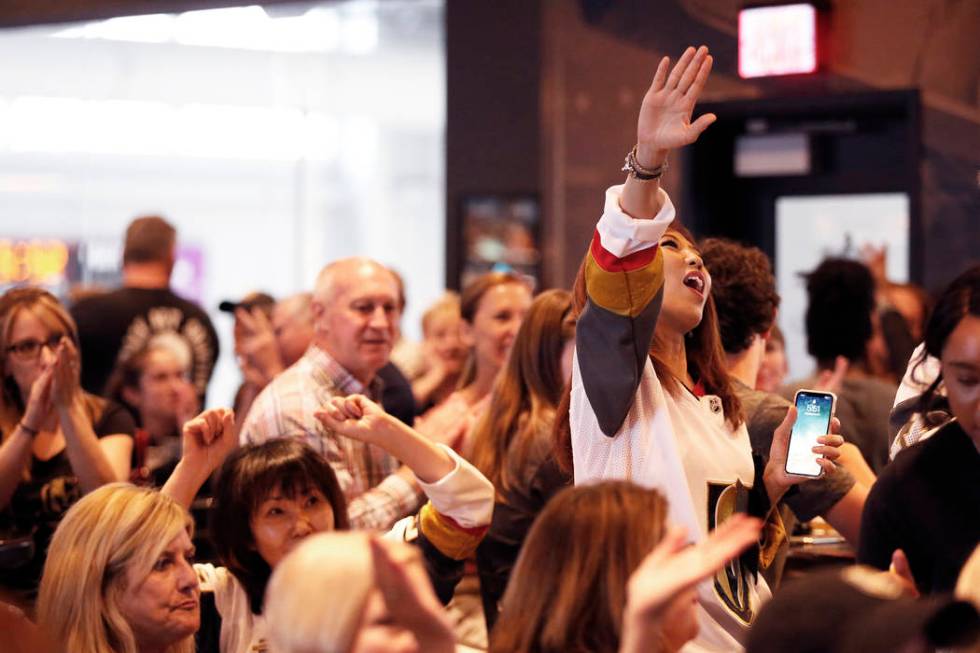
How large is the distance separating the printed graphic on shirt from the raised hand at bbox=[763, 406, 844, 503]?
109 millimetres

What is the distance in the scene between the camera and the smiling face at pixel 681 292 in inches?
109

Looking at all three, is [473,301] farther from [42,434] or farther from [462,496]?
→ [462,496]

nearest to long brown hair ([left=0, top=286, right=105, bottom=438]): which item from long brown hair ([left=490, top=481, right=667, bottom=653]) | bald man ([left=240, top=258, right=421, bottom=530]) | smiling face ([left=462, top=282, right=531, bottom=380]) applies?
bald man ([left=240, top=258, right=421, bottom=530])

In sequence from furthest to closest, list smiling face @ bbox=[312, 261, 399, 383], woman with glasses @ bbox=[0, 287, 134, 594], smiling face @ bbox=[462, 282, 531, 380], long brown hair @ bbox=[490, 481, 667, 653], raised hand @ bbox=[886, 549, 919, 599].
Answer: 1. smiling face @ bbox=[462, 282, 531, 380]
2. smiling face @ bbox=[312, 261, 399, 383]
3. woman with glasses @ bbox=[0, 287, 134, 594]
4. raised hand @ bbox=[886, 549, 919, 599]
5. long brown hair @ bbox=[490, 481, 667, 653]

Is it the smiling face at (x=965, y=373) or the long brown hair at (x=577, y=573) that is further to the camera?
the smiling face at (x=965, y=373)

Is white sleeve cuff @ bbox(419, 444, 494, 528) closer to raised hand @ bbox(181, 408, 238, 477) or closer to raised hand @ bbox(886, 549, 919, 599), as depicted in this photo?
raised hand @ bbox(181, 408, 238, 477)

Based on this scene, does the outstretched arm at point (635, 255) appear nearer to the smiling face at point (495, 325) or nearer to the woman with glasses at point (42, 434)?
the woman with glasses at point (42, 434)

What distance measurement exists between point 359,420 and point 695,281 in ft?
2.65

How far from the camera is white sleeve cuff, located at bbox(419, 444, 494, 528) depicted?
3.16m

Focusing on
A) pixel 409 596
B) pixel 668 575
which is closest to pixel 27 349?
pixel 409 596

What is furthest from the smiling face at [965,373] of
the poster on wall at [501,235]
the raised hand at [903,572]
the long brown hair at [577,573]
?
the poster on wall at [501,235]

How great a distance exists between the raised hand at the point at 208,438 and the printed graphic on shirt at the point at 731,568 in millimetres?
1287

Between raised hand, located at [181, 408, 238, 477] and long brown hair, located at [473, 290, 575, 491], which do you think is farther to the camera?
long brown hair, located at [473, 290, 575, 491]

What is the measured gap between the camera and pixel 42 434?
14.1 ft
